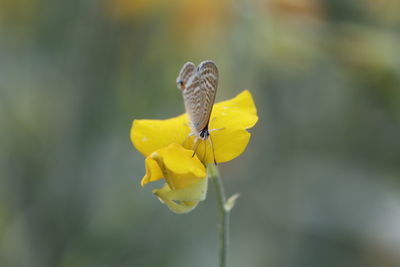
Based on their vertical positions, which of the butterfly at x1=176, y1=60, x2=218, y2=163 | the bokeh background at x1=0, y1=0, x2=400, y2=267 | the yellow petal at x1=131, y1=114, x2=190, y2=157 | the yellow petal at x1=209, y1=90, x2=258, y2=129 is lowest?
the bokeh background at x1=0, y1=0, x2=400, y2=267

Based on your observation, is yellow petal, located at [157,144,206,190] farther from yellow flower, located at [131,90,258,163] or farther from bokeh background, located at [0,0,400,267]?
bokeh background, located at [0,0,400,267]

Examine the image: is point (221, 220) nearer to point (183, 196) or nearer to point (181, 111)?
point (183, 196)

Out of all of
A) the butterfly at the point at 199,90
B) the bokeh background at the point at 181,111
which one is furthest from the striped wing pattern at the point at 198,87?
the bokeh background at the point at 181,111

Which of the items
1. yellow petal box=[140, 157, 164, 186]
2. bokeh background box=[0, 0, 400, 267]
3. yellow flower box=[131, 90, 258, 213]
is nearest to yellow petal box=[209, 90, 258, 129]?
yellow flower box=[131, 90, 258, 213]

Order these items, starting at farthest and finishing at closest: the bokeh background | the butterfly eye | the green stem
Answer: the bokeh background < the butterfly eye < the green stem

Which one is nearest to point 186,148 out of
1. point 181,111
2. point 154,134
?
point 154,134

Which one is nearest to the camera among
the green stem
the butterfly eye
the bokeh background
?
the green stem

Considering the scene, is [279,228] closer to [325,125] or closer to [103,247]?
[325,125]

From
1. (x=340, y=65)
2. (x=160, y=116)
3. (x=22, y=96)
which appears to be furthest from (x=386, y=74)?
(x=22, y=96)
